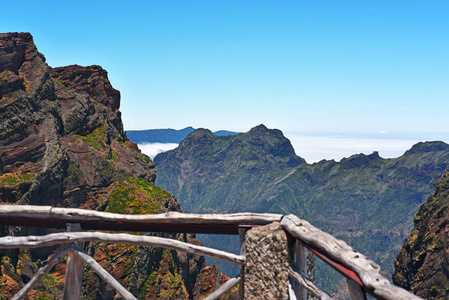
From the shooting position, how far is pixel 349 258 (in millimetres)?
4230

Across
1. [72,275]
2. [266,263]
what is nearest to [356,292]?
[266,263]

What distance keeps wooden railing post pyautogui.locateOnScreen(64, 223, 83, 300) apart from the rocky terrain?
52.1 m

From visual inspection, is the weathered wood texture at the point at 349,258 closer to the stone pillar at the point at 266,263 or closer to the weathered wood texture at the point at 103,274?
the stone pillar at the point at 266,263

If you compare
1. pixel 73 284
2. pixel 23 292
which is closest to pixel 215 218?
pixel 73 284

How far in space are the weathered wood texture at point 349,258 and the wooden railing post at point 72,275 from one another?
3.44 m

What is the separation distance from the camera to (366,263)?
4.05 m

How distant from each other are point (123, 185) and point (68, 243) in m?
76.3

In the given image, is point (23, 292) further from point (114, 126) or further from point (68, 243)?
point (114, 126)

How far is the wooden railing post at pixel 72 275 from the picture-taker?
6246 mm

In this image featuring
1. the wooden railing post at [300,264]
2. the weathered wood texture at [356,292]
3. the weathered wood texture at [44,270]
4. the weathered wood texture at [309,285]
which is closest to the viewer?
the weathered wood texture at [356,292]

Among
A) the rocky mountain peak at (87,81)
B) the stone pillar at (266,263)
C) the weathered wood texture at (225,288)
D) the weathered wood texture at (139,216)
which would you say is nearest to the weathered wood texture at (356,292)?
the stone pillar at (266,263)

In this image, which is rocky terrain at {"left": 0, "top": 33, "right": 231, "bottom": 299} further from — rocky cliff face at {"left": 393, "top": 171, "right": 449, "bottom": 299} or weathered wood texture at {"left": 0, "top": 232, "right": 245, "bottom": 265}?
rocky cliff face at {"left": 393, "top": 171, "right": 449, "bottom": 299}

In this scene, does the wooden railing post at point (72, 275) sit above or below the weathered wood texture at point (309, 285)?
below

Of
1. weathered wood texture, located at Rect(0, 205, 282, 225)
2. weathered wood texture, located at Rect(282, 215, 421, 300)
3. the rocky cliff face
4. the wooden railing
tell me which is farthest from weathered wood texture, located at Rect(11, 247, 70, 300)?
the rocky cliff face
